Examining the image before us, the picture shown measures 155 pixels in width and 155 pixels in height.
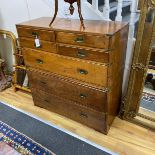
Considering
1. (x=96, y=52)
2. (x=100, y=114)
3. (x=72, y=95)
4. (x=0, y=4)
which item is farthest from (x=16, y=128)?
(x=0, y=4)

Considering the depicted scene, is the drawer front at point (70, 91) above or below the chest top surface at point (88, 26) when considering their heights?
below

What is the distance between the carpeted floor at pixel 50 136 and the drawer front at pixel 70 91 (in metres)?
0.38

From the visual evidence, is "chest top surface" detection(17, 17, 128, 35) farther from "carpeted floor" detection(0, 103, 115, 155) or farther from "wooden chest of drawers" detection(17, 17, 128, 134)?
"carpeted floor" detection(0, 103, 115, 155)

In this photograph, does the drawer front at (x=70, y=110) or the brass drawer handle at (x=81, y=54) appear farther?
the drawer front at (x=70, y=110)

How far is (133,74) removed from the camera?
68.0 inches

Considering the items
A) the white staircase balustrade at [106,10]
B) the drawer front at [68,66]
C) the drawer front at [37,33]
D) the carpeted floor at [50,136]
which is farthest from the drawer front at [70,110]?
the white staircase balustrade at [106,10]

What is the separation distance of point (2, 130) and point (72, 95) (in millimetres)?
900

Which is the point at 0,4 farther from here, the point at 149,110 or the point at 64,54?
the point at 149,110

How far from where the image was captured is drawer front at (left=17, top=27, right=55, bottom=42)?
160 cm

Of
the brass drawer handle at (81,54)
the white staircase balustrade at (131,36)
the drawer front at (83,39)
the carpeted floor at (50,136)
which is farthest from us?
the carpeted floor at (50,136)

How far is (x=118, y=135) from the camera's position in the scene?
1.87 meters

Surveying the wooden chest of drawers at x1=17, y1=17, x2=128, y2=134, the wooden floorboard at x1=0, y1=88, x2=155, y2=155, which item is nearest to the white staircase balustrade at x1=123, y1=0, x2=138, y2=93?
the wooden chest of drawers at x1=17, y1=17, x2=128, y2=134

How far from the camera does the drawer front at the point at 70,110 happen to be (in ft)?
5.97

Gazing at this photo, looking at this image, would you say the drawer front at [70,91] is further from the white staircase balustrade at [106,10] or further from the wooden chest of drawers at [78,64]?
the white staircase balustrade at [106,10]
